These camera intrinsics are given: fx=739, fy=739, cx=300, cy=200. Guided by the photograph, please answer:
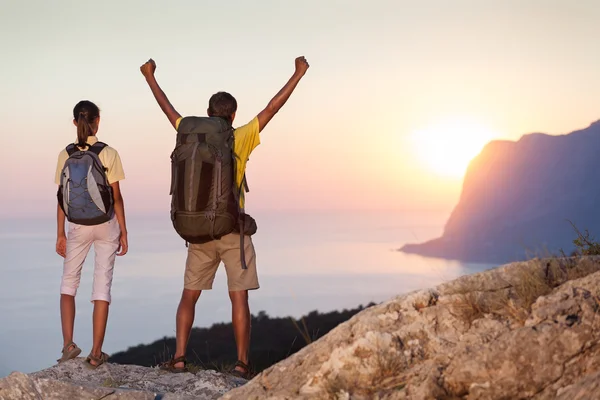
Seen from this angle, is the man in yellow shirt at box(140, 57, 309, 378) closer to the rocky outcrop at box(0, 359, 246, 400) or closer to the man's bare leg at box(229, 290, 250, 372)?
the man's bare leg at box(229, 290, 250, 372)

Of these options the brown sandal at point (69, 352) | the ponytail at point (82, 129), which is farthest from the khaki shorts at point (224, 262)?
the ponytail at point (82, 129)

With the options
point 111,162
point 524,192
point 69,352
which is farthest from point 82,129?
point 524,192

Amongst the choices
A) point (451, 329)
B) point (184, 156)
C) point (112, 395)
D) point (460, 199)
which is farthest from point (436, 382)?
point (460, 199)

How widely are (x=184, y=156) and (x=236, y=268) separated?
127 centimetres

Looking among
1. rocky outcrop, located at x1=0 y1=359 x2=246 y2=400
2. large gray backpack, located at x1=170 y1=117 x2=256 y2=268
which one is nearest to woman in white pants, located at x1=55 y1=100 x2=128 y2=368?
rocky outcrop, located at x1=0 y1=359 x2=246 y2=400

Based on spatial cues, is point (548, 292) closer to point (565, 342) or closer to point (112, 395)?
point (565, 342)

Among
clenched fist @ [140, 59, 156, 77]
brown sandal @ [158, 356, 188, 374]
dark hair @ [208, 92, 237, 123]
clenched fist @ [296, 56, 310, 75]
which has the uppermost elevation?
Answer: clenched fist @ [140, 59, 156, 77]

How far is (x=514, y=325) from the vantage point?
5004 mm

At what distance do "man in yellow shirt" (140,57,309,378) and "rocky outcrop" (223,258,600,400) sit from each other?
204cm

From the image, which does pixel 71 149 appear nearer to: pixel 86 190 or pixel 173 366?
pixel 86 190

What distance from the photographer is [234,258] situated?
7570 millimetres

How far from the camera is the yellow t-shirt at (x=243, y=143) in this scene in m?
7.41

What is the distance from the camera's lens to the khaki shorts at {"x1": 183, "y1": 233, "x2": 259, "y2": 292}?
7.56 metres

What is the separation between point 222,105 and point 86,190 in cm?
175
